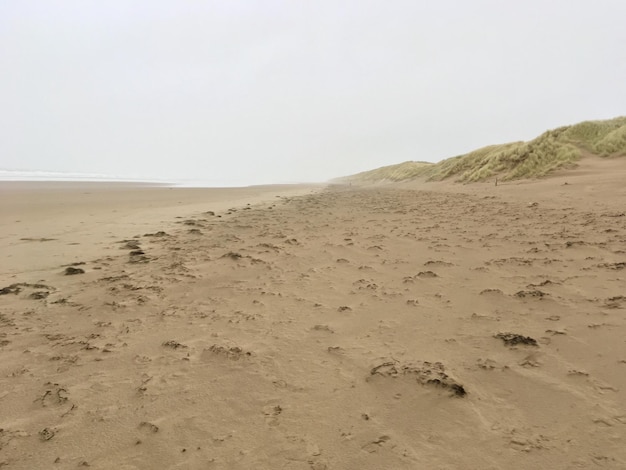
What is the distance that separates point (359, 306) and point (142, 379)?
1.87 metres

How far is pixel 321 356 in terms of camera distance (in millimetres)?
2516

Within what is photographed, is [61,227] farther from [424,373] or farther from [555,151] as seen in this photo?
[555,151]

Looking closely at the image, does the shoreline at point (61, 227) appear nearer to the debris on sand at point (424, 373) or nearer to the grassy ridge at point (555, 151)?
the debris on sand at point (424, 373)

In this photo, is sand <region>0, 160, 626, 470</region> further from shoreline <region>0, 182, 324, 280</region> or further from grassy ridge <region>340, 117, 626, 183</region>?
grassy ridge <region>340, 117, 626, 183</region>

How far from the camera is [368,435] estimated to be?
5.71ft

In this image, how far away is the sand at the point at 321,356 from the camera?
1679mm

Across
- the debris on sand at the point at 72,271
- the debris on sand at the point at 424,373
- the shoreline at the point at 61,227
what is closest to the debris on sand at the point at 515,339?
the debris on sand at the point at 424,373

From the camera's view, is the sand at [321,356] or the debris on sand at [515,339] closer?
the sand at [321,356]

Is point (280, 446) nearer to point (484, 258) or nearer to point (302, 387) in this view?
point (302, 387)

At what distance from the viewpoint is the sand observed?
5.51 feet

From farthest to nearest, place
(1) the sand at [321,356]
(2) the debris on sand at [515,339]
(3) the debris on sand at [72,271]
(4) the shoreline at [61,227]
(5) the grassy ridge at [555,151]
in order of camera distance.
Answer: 1. (5) the grassy ridge at [555,151]
2. (4) the shoreline at [61,227]
3. (3) the debris on sand at [72,271]
4. (2) the debris on sand at [515,339]
5. (1) the sand at [321,356]

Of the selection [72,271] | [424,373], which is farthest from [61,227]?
[424,373]

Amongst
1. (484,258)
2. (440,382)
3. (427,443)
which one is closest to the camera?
(427,443)

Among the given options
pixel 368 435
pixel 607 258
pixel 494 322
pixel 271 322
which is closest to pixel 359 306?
pixel 271 322
